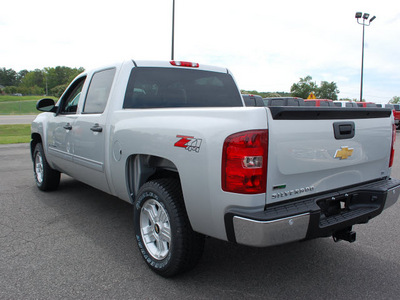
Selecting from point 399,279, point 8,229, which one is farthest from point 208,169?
point 8,229

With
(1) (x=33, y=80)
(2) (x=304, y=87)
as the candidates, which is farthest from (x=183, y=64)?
(1) (x=33, y=80)

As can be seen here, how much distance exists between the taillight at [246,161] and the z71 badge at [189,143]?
24 centimetres

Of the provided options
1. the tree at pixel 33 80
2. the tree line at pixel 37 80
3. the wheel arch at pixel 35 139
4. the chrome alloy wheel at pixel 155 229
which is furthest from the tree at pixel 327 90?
the tree at pixel 33 80

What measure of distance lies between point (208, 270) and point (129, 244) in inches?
38.6

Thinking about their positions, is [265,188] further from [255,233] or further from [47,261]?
[47,261]

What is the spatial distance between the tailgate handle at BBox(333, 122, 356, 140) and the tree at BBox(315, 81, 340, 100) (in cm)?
8077

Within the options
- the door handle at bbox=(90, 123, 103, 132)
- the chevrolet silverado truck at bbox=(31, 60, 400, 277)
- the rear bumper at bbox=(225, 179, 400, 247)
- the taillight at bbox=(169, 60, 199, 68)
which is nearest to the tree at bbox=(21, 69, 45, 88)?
the taillight at bbox=(169, 60, 199, 68)

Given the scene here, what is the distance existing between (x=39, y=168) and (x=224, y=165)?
453 cm

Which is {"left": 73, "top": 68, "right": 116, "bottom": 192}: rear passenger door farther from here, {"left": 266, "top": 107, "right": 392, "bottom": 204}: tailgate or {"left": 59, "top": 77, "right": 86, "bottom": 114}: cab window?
{"left": 266, "top": 107, "right": 392, "bottom": 204}: tailgate

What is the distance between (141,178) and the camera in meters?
3.22

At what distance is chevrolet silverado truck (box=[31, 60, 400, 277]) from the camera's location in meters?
2.23

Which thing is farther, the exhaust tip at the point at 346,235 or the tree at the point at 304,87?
the tree at the point at 304,87

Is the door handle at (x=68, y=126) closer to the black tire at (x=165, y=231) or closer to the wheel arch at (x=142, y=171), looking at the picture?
the wheel arch at (x=142, y=171)

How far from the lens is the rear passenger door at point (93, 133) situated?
3633 mm
